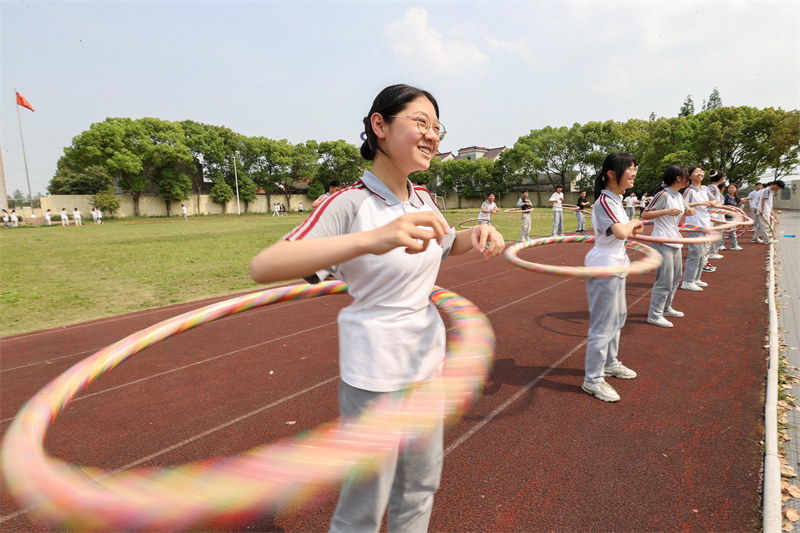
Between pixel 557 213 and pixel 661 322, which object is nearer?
pixel 661 322

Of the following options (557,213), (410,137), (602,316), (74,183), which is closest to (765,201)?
(557,213)

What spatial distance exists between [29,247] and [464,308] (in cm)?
2578

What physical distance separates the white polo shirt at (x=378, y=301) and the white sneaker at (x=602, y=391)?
10.4 ft

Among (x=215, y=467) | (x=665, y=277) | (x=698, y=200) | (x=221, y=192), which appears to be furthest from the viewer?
(x=221, y=192)

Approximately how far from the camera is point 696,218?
8.60m

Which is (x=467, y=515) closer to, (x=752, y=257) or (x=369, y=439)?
(x=369, y=439)

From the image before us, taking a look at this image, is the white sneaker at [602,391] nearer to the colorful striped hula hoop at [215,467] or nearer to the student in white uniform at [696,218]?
the colorful striped hula hoop at [215,467]

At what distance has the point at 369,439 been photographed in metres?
1.68

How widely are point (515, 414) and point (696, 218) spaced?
719 centimetres

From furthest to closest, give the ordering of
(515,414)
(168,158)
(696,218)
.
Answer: (168,158), (696,218), (515,414)

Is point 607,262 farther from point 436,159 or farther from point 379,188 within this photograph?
point 436,159

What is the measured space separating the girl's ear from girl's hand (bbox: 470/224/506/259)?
0.60 meters

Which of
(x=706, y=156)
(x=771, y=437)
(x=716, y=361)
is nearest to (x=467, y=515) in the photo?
(x=771, y=437)

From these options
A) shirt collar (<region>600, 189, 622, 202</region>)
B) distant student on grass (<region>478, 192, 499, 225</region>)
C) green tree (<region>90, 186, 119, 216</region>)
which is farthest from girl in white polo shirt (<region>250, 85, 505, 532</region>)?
green tree (<region>90, 186, 119, 216</region>)
